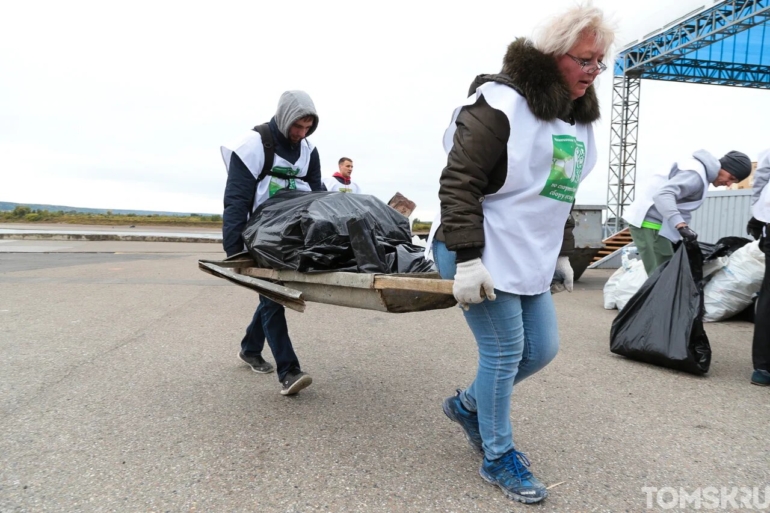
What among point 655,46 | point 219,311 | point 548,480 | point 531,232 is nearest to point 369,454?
point 548,480

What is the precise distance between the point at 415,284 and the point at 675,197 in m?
3.37

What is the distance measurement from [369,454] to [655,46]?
1864cm

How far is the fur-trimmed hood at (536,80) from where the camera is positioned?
2041mm

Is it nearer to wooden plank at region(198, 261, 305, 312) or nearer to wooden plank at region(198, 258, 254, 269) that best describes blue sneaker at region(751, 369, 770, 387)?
wooden plank at region(198, 261, 305, 312)

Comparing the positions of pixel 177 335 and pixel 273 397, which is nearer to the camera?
pixel 273 397

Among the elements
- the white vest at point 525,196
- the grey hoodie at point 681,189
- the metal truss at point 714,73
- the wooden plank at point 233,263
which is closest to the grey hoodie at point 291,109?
the wooden plank at point 233,263

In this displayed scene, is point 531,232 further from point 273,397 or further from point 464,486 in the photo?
point 273,397

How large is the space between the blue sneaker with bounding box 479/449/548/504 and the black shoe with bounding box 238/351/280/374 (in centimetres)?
187

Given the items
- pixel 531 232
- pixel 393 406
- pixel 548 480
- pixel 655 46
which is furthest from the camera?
pixel 655 46

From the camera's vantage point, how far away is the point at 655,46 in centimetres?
1750

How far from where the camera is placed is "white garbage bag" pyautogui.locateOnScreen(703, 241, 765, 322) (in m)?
5.41

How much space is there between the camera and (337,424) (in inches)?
114

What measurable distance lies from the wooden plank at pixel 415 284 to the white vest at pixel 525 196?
0.57 feet

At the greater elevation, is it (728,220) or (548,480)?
(728,220)
